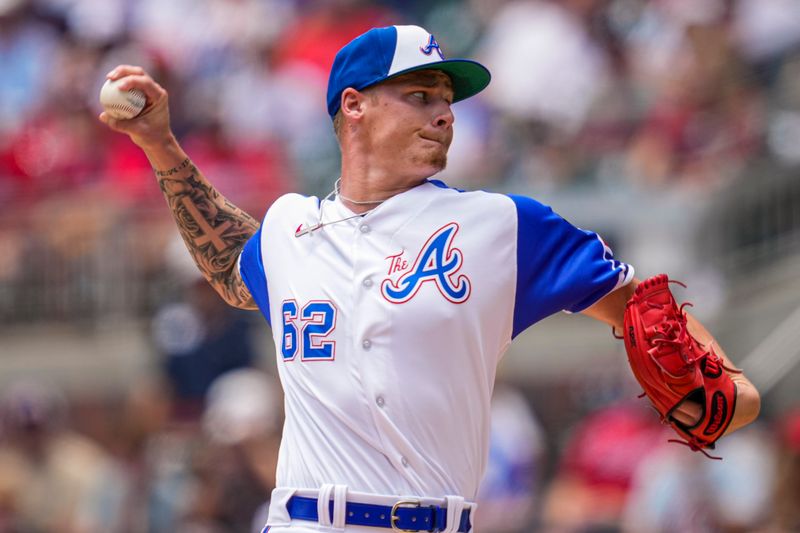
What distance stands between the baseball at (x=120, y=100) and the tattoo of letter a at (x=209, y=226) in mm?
295

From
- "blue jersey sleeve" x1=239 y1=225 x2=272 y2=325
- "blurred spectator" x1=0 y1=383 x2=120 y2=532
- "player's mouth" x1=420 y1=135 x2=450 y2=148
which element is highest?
"player's mouth" x1=420 y1=135 x2=450 y2=148

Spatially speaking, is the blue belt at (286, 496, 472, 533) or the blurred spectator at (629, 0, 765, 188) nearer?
the blue belt at (286, 496, 472, 533)

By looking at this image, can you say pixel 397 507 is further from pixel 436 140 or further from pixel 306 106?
pixel 306 106

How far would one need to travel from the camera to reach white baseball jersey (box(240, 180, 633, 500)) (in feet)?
13.4

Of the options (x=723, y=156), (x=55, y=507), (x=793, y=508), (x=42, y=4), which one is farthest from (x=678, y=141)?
(x=42, y=4)

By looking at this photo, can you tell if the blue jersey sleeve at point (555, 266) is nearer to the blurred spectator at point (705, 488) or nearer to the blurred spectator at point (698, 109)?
the blurred spectator at point (705, 488)

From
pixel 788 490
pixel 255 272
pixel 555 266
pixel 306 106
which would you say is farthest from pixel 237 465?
pixel 306 106


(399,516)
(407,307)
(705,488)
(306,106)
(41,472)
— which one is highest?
(407,307)

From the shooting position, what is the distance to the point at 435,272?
4141 mm

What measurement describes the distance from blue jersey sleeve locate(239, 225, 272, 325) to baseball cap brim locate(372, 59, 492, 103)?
66 centimetres

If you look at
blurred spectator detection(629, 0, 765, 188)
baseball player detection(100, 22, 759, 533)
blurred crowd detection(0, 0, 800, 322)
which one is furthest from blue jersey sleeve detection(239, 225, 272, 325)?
blurred spectator detection(629, 0, 765, 188)

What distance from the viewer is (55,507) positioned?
10242mm

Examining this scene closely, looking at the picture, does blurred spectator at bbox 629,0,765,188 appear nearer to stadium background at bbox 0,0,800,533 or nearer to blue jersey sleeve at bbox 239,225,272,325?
stadium background at bbox 0,0,800,533

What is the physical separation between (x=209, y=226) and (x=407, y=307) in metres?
1.03
